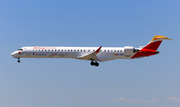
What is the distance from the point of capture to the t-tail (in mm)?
50312

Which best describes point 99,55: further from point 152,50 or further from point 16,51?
point 16,51

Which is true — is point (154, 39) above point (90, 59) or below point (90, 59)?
above

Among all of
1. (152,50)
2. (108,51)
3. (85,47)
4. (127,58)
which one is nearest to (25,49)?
(85,47)

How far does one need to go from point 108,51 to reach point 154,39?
8.63 meters

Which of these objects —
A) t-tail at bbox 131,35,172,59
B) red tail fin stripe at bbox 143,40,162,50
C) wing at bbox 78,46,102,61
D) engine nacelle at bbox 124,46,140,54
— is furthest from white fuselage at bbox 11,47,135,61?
red tail fin stripe at bbox 143,40,162,50

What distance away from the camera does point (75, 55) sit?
165ft

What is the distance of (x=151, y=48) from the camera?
50844 mm

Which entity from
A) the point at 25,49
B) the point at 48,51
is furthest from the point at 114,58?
the point at 25,49

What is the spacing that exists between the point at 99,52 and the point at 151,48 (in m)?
9.29

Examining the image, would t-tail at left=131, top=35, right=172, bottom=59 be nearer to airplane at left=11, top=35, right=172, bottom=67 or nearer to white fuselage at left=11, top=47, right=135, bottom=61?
airplane at left=11, top=35, right=172, bottom=67

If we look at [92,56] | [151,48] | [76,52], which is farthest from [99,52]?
[151,48]

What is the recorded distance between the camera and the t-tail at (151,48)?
165 ft

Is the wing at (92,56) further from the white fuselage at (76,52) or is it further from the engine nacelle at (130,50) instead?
the engine nacelle at (130,50)

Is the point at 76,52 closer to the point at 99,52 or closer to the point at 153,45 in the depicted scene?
the point at 99,52
